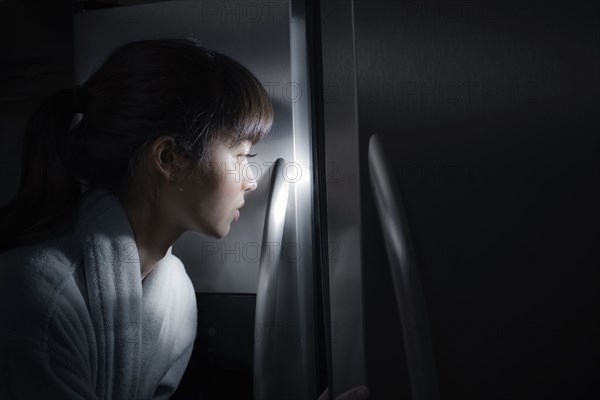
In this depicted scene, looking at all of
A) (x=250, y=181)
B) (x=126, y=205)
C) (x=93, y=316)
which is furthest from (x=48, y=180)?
(x=250, y=181)

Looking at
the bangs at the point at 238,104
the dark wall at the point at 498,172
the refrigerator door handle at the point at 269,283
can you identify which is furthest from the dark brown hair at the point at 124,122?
the dark wall at the point at 498,172

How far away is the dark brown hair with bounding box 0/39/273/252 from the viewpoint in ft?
2.51

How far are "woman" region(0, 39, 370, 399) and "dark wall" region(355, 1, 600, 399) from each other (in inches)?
8.8

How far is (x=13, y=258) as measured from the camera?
0.75 meters

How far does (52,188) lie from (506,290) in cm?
72

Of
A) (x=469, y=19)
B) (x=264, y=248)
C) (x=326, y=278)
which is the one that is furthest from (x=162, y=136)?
(x=469, y=19)

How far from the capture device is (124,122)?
767 millimetres

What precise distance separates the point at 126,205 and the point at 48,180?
5.4 inches

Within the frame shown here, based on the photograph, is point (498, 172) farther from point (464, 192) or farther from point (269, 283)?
point (269, 283)

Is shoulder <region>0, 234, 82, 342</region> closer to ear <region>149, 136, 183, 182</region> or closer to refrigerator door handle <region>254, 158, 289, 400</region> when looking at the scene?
ear <region>149, 136, 183, 182</region>

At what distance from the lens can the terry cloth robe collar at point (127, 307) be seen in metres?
0.73

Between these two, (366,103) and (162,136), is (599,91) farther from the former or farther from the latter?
(162,136)

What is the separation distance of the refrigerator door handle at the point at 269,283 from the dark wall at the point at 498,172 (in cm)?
16

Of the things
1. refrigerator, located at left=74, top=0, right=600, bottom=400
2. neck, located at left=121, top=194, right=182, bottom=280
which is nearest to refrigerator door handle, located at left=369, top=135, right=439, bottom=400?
refrigerator, located at left=74, top=0, right=600, bottom=400
